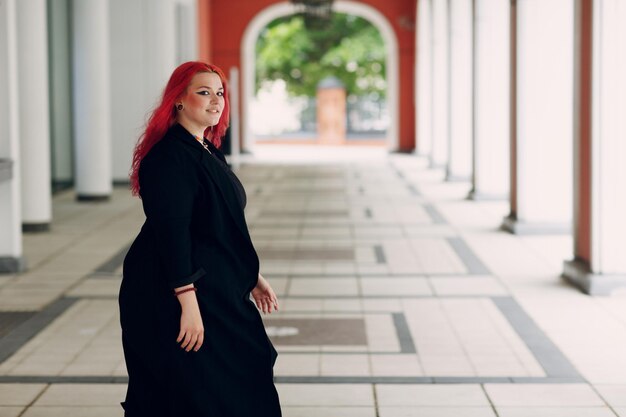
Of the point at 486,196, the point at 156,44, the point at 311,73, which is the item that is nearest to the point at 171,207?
the point at 486,196

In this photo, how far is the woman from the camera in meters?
3.29

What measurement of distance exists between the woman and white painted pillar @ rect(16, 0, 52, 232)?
739 centimetres

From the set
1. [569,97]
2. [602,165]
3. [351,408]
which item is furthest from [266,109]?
[351,408]

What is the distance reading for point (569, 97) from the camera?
10438 mm

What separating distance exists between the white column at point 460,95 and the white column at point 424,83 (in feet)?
17.0

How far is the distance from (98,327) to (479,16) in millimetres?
8289

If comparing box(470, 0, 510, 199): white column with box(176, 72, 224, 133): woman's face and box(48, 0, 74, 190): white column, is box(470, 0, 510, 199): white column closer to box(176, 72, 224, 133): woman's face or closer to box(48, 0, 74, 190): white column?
box(48, 0, 74, 190): white column

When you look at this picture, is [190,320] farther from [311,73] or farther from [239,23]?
[311,73]

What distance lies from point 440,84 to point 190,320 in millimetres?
17766

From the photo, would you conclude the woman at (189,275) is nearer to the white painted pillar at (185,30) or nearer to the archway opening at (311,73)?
the white painted pillar at (185,30)

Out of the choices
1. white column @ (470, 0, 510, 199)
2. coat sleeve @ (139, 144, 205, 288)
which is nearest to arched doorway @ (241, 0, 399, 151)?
white column @ (470, 0, 510, 199)

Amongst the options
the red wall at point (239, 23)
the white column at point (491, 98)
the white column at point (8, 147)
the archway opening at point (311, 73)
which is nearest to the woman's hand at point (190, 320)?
the white column at point (8, 147)

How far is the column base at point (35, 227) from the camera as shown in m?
11.0

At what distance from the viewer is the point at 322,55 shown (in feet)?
133
